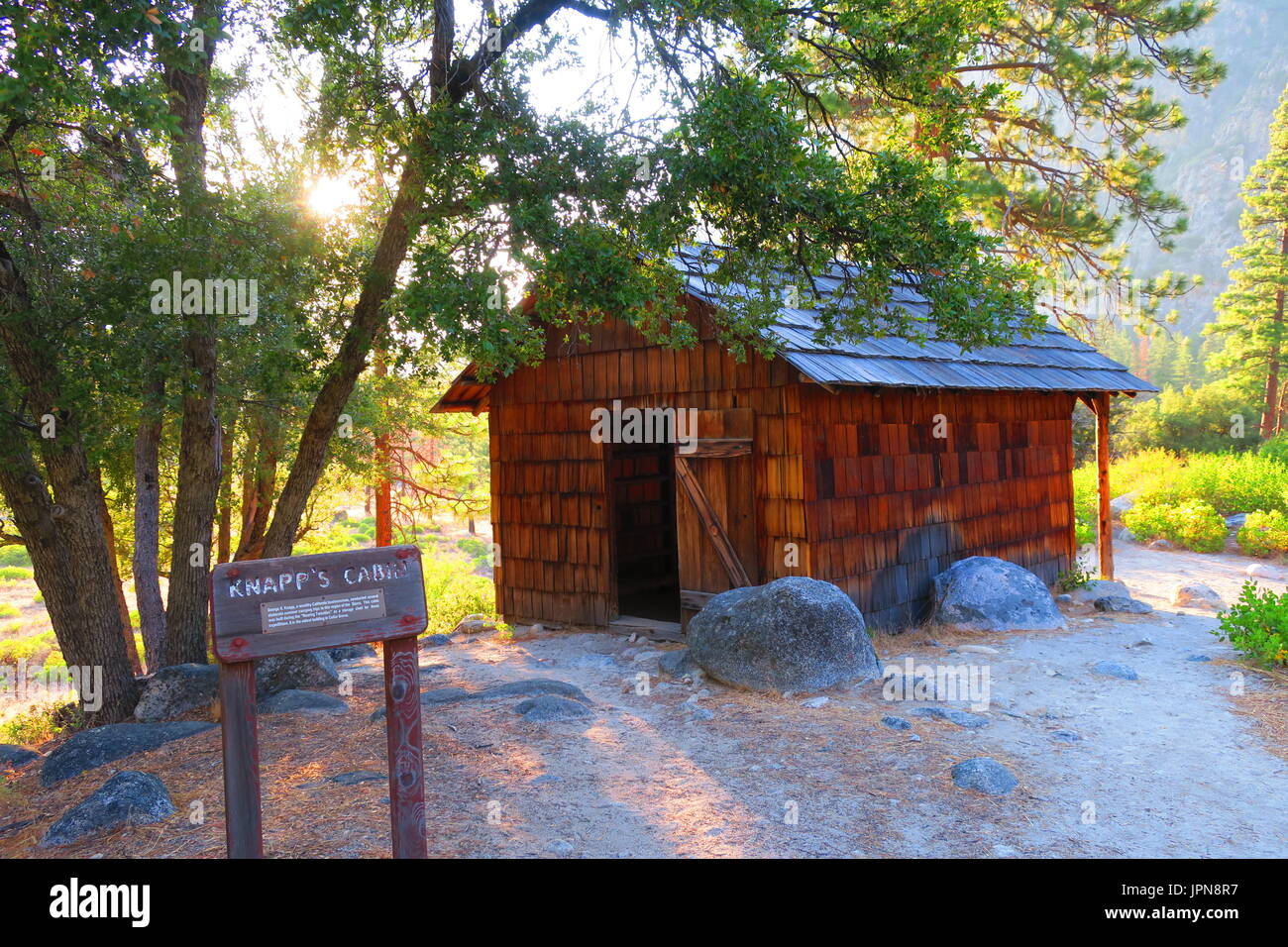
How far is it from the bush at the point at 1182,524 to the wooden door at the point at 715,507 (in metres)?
13.0

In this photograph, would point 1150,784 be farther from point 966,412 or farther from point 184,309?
point 184,309

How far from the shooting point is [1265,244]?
1152 inches

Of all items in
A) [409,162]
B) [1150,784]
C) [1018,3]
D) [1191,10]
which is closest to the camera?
[1150,784]

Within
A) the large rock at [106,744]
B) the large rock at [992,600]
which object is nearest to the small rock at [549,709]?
the large rock at [106,744]

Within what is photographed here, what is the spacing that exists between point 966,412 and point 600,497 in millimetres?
5218

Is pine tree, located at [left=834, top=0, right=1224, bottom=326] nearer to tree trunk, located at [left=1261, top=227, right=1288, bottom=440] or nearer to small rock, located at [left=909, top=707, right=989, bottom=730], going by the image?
small rock, located at [left=909, top=707, right=989, bottom=730]

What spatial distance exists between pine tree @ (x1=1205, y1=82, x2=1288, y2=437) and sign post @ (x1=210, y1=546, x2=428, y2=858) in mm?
33607

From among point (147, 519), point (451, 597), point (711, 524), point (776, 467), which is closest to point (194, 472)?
point (147, 519)

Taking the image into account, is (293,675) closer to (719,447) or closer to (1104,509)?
(719,447)

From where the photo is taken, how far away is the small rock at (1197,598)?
39.5 feet

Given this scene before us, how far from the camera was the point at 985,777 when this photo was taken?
5.29m

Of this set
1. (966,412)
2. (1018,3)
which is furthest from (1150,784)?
(1018,3)

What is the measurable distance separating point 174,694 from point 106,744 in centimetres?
98

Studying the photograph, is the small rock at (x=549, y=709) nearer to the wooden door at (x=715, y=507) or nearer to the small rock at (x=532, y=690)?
the small rock at (x=532, y=690)
